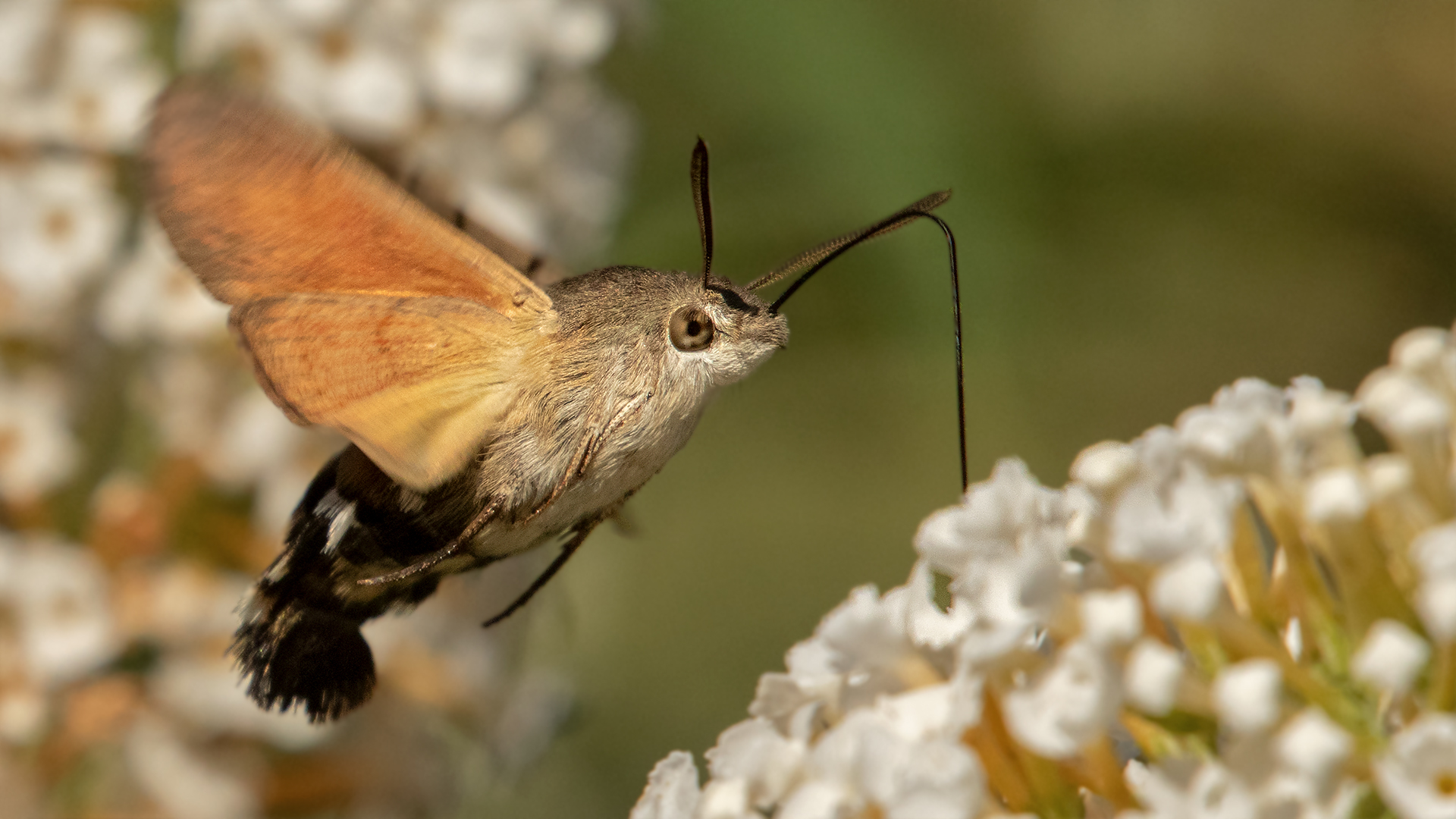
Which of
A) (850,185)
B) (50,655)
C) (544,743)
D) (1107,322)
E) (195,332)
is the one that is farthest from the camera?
(1107,322)

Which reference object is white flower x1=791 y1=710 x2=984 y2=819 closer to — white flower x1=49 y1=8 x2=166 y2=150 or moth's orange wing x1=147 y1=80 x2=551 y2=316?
moth's orange wing x1=147 y1=80 x2=551 y2=316

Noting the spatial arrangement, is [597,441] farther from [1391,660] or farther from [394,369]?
[1391,660]

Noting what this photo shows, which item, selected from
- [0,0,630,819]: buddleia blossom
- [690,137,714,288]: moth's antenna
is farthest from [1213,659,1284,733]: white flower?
[0,0,630,819]: buddleia blossom

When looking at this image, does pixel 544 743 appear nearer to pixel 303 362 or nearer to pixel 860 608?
pixel 303 362

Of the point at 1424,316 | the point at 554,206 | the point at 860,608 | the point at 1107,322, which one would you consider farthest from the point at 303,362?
the point at 1424,316

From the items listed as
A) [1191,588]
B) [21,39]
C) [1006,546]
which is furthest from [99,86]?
[1191,588]

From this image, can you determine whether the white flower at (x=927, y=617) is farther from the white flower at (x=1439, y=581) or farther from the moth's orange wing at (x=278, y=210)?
the moth's orange wing at (x=278, y=210)
